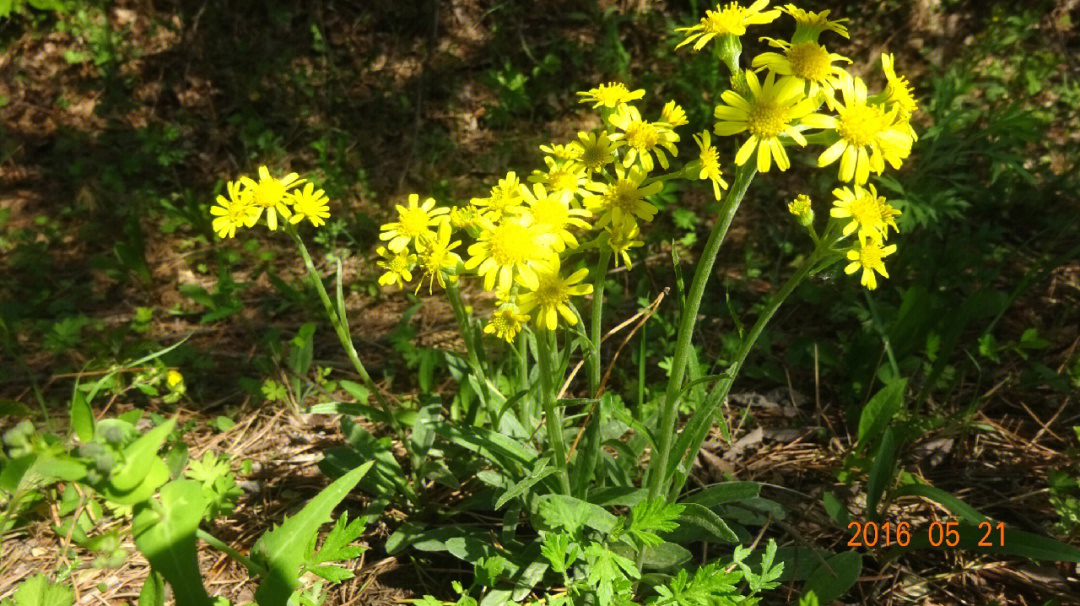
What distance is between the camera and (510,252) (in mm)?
1339

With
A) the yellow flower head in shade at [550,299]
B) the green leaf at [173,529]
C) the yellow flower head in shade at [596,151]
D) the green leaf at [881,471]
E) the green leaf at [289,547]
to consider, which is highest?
the yellow flower head in shade at [596,151]

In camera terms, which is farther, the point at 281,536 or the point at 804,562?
the point at 804,562

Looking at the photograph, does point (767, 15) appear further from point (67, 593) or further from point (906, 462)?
point (67, 593)

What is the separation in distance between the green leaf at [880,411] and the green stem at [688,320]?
0.79m

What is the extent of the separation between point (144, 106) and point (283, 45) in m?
1.07

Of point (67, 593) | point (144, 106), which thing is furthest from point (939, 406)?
point (144, 106)

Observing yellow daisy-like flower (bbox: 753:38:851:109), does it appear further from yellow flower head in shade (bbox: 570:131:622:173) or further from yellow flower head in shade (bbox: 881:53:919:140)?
yellow flower head in shade (bbox: 570:131:622:173)

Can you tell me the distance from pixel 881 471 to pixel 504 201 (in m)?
1.32

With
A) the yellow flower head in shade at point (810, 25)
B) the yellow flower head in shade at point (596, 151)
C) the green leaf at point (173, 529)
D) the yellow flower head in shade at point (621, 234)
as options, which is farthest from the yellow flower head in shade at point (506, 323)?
the yellow flower head in shade at point (810, 25)

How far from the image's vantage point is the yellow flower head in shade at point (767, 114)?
114cm

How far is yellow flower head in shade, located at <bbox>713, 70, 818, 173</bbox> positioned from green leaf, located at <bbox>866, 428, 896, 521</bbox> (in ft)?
3.42

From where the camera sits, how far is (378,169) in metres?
3.73

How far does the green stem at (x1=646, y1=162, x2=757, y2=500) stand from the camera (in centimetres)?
122

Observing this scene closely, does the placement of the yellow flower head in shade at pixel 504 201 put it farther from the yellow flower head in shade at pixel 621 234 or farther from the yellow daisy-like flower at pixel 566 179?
the yellow flower head in shade at pixel 621 234
